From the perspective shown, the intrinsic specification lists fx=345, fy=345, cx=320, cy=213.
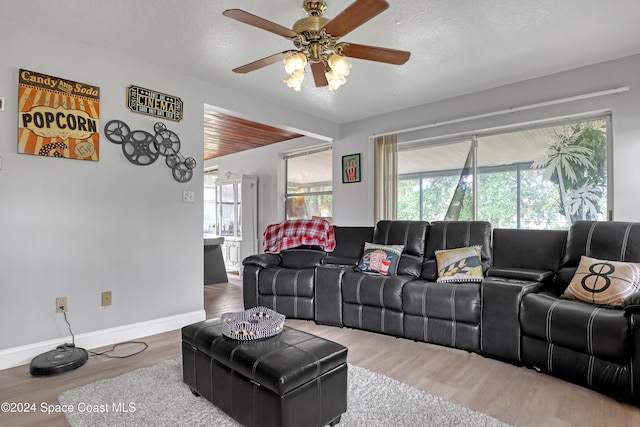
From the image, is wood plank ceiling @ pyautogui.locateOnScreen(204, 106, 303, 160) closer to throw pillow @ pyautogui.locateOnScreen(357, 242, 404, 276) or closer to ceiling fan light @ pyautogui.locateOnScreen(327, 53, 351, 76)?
throw pillow @ pyautogui.locateOnScreen(357, 242, 404, 276)

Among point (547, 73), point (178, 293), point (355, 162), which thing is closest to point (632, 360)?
point (547, 73)

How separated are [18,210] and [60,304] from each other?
75cm

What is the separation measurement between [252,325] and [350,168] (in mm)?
3578

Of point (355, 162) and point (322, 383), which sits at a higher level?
point (355, 162)

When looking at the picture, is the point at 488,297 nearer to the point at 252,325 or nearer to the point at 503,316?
the point at 503,316

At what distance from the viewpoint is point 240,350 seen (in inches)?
63.9

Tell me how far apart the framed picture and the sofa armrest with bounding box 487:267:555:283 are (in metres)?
2.47

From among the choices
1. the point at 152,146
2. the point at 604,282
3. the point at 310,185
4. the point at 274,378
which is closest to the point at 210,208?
the point at 310,185

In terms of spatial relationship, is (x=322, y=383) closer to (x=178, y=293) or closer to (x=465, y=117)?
(x=178, y=293)

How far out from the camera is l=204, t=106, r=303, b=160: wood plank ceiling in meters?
4.76

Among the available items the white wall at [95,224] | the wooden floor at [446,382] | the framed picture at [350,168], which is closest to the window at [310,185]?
the framed picture at [350,168]

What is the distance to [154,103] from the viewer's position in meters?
3.14

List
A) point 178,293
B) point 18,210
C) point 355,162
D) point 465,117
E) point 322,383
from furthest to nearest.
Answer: point 355,162 < point 465,117 < point 178,293 < point 18,210 < point 322,383

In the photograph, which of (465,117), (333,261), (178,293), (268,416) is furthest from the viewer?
(465,117)
